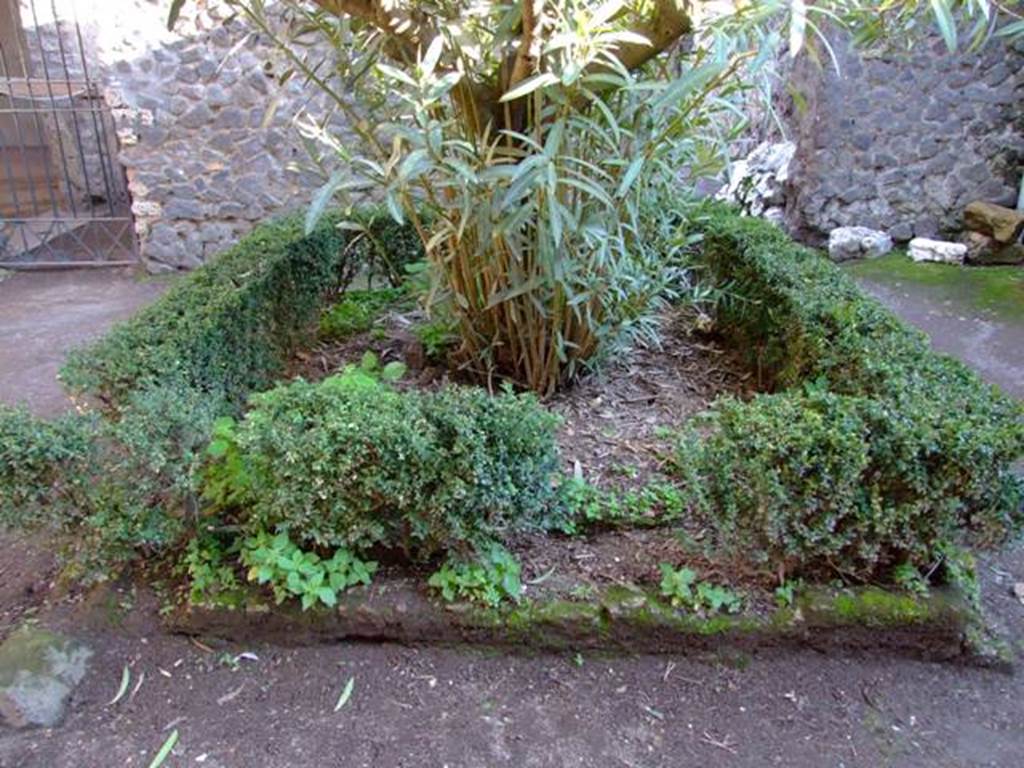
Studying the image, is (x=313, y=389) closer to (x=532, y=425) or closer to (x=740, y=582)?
(x=532, y=425)

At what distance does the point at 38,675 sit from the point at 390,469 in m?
0.95

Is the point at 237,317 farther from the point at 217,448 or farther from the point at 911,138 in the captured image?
the point at 911,138

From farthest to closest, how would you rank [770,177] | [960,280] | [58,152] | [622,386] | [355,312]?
[58,152], [770,177], [960,280], [355,312], [622,386]

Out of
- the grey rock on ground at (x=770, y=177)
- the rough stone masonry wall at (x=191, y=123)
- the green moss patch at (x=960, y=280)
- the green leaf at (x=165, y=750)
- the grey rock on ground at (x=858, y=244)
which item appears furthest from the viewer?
the grey rock on ground at (x=770, y=177)

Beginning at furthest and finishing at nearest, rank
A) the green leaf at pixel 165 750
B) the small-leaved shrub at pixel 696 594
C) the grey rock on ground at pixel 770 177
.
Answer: the grey rock on ground at pixel 770 177
the small-leaved shrub at pixel 696 594
the green leaf at pixel 165 750

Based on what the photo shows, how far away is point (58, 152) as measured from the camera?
23.3 feet

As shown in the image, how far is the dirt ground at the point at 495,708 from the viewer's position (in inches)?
67.5

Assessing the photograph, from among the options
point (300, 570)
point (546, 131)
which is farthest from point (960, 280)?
point (300, 570)

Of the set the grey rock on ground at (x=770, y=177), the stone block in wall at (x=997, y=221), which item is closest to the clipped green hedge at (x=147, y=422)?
the grey rock on ground at (x=770, y=177)

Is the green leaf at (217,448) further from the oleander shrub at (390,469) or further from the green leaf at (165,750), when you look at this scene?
the green leaf at (165,750)

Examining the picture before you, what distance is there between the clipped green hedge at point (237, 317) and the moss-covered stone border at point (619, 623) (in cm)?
76

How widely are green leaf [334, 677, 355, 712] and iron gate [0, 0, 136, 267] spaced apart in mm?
5363

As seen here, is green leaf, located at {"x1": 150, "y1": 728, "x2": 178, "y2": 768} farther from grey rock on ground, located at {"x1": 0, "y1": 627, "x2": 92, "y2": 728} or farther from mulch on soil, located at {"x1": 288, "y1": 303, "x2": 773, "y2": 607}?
mulch on soil, located at {"x1": 288, "y1": 303, "x2": 773, "y2": 607}

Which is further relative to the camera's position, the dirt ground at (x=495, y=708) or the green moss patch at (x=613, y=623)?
the green moss patch at (x=613, y=623)
